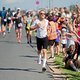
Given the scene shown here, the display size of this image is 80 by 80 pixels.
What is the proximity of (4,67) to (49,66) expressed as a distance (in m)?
1.55

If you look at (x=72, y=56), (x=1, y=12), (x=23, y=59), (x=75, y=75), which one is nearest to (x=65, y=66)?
(x=72, y=56)

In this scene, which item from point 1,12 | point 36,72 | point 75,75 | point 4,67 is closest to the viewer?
point 75,75

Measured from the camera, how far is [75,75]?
13.5 m

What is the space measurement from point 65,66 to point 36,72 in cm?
119

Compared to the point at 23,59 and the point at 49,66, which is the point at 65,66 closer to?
the point at 49,66

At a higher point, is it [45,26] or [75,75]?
[45,26]

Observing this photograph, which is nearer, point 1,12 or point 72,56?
point 72,56

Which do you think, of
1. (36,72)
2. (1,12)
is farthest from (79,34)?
(1,12)

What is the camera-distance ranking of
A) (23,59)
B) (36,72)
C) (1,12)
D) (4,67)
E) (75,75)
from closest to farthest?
(75,75)
(36,72)
(4,67)
(23,59)
(1,12)

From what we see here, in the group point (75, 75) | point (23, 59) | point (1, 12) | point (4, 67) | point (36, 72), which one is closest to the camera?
point (75, 75)

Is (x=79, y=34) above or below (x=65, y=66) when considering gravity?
above

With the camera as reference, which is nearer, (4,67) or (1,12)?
(4,67)

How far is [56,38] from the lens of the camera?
18.6 metres

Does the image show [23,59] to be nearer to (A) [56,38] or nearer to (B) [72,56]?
(A) [56,38]
